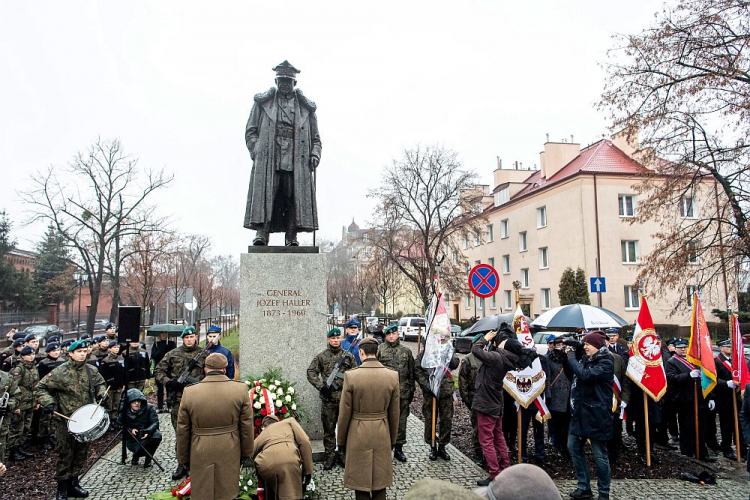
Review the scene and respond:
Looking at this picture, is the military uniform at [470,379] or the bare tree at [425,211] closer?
the military uniform at [470,379]

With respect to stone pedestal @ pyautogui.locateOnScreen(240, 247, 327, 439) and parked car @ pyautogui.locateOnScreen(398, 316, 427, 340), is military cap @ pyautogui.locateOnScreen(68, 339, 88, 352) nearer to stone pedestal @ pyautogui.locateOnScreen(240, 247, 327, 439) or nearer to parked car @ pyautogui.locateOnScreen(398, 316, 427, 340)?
stone pedestal @ pyautogui.locateOnScreen(240, 247, 327, 439)

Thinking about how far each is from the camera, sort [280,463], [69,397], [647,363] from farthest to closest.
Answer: [647,363] → [69,397] → [280,463]

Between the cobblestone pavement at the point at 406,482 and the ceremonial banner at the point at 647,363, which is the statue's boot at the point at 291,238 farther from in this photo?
the ceremonial banner at the point at 647,363

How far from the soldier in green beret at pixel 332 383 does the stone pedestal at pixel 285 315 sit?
1.01 feet

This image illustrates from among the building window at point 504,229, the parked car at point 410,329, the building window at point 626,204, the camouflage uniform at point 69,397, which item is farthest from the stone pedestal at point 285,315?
the building window at point 504,229

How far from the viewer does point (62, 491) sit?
6.00 m

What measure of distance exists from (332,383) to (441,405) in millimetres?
2123

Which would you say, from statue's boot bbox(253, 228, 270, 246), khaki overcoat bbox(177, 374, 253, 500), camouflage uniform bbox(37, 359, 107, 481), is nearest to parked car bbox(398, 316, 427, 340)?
statue's boot bbox(253, 228, 270, 246)

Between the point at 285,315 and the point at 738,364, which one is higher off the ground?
the point at 285,315

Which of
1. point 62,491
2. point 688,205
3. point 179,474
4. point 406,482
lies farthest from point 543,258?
point 62,491

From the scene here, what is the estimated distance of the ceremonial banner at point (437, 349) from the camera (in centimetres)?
791

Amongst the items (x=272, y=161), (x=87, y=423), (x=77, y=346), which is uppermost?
(x=272, y=161)

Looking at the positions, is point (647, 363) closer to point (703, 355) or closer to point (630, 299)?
point (703, 355)

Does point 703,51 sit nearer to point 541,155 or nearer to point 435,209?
point 435,209
